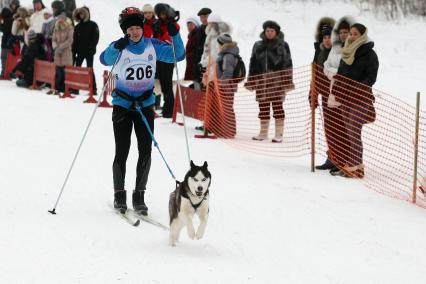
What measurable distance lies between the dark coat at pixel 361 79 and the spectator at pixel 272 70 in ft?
6.44

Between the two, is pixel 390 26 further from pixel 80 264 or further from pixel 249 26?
pixel 80 264

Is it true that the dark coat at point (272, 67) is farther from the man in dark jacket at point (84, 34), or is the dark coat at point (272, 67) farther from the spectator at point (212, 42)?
the man in dark jacket at point (84, 34)

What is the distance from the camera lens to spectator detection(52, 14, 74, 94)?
17.1m

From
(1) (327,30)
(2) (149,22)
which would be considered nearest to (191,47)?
(2) (149,22)

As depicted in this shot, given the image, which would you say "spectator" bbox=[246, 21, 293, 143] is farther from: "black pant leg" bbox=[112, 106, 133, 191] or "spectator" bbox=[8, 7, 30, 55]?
"spectator" bbox=[8, 7, 30, 55]

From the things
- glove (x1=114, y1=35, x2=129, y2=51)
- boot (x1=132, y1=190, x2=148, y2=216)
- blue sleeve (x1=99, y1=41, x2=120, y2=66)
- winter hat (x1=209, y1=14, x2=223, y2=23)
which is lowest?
boot (x1=132, y1=190, x2=148, y2=216)

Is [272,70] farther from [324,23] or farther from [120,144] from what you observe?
[120,144]

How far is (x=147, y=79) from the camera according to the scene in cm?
728

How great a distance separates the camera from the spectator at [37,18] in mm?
18188

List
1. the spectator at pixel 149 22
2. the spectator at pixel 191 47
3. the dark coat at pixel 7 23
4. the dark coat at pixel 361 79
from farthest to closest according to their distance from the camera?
the dark coat at pixel 7 23
the spectator at pixel 191 47
the spectator at pixel 149 22
the dark coat at pixel 361 79

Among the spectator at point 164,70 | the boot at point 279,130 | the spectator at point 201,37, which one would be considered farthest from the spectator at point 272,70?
the spectator at point 201,37

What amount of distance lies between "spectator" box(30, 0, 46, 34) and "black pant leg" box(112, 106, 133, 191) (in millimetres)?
11343

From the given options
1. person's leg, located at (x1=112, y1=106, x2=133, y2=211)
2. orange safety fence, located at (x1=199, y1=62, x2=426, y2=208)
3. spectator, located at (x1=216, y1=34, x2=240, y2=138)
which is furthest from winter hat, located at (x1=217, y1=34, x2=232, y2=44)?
person's leg, located at (x1=112, y1=106, x2=133, y2=211)

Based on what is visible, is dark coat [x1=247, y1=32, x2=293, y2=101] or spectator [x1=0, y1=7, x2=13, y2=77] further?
spectator [x1=0, y1=7, x2=13, y2=77]
